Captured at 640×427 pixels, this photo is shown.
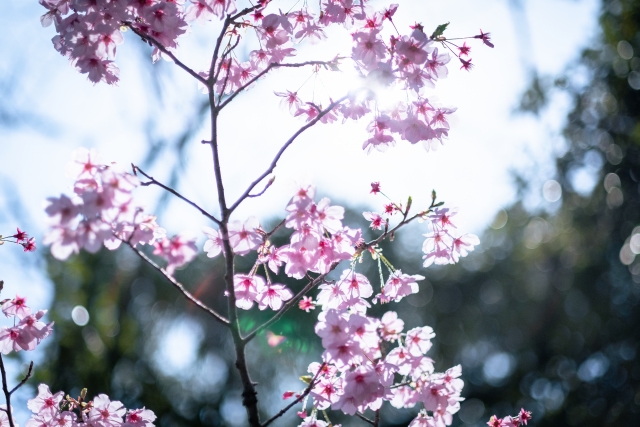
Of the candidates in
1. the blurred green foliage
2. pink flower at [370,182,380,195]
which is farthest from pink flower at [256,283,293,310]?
the blurred green foliage

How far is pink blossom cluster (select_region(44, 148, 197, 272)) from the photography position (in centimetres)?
133

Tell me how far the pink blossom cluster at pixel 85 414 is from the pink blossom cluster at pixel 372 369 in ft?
2.55

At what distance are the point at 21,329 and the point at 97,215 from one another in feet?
4.11

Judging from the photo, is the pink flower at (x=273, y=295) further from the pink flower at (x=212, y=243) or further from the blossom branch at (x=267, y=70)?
the blossom branch at (x=267, y=70)

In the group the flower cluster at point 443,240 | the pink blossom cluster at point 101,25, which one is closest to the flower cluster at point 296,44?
the pink blossom cluster at point 101,25

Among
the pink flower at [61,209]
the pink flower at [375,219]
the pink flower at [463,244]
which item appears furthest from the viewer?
the pink flower at [375,219]

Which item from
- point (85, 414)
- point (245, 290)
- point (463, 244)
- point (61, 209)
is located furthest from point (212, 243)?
point (463, 244)

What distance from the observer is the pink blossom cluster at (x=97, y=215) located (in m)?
1.33

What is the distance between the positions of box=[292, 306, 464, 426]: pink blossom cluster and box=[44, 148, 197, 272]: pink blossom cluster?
0.61m

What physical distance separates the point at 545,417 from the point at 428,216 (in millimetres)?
9608

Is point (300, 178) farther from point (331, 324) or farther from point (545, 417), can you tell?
point (545, 417)

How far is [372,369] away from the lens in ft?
5.84

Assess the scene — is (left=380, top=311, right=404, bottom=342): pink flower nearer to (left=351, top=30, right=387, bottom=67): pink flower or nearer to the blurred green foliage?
(left=351, top=30, right=387, bottom=67): pink flower

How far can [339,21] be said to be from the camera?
2.32 meters
